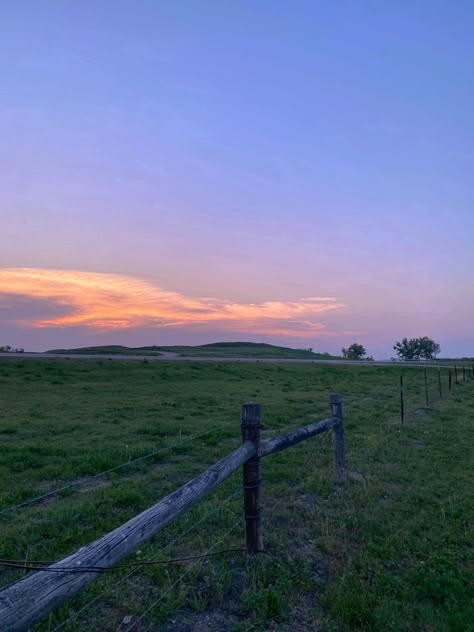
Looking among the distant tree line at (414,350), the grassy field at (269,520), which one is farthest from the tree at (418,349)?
the grassy field at (269,520)

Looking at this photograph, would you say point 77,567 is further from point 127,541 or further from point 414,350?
point 414,350

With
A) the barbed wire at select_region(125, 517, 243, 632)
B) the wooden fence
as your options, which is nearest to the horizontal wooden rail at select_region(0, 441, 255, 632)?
the wooden fence

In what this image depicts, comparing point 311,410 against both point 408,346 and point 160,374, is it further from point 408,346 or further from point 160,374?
point 408,346

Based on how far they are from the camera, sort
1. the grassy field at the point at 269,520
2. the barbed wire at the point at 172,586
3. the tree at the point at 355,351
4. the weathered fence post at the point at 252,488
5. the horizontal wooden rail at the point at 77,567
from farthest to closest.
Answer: the tree at the point at 355,351 → the weathered fence post at the point at 252,488 → the grassy field at the point at 269,520 → the barbed wire at the point at 172,586 → the horizontal wooden rail at the point at 77,567

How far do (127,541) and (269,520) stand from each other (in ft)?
10.9

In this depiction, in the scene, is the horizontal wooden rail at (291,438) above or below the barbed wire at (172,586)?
above

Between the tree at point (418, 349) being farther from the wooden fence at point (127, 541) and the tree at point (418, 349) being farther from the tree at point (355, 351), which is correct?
the wooden fence at point (127, 541)

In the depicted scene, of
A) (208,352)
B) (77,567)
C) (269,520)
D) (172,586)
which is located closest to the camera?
(77,567)

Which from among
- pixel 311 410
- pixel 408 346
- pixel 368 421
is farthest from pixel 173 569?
pixel 408 346

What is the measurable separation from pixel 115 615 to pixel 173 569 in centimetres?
83

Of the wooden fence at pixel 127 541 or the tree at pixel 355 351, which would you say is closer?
the wooden fence at pixel 127 541

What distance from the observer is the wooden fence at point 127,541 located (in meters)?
2.21

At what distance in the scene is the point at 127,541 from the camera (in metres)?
3.05

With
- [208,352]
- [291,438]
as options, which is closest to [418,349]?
[208,352]
